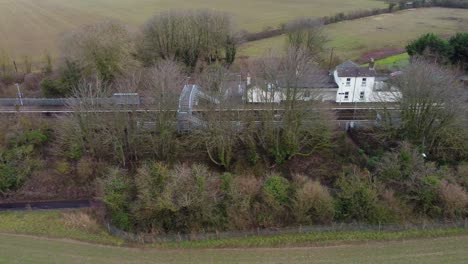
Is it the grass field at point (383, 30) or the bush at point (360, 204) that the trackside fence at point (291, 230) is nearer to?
the bush at point (360, 204)

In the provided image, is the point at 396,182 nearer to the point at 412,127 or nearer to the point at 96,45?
the point at 412,127

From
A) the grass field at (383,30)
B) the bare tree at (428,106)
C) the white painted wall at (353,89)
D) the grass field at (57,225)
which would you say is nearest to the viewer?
the grass field at (57,225)

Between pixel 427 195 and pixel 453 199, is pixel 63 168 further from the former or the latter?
pixel 453 199

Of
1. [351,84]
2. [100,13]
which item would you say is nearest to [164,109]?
[351,84]

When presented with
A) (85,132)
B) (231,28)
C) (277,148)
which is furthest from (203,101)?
(231,28)

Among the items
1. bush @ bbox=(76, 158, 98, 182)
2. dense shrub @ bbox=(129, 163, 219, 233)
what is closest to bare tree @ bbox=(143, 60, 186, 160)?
bush @ bbox=(76, 158, 98, 182)

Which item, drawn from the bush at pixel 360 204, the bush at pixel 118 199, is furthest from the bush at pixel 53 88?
the bush at pixel 360 204
